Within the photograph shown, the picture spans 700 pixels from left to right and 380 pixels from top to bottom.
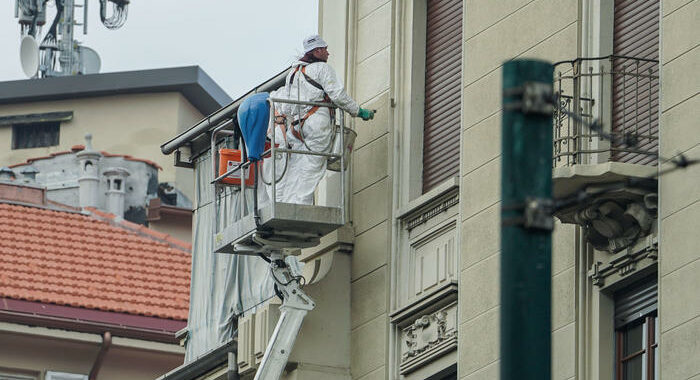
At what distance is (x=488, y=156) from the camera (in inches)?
710

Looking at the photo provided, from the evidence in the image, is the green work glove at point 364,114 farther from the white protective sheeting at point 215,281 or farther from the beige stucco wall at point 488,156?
the white protective sheeting at point 215,281

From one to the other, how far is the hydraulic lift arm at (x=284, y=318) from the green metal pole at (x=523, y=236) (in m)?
10.4

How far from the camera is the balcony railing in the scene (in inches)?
640

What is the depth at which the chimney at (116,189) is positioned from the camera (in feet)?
139

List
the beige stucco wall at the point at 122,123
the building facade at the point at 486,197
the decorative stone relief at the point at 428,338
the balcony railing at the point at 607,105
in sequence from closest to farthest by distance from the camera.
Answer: the building facade at the point at 486,197 < the balcony railing at the point at 607,105 < the decorative stone relief at the point at 428,338 < the beige stucco wall at the point at 122,123

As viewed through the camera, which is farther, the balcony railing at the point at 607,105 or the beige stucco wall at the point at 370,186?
the beige stucco wall at the point at 370,186

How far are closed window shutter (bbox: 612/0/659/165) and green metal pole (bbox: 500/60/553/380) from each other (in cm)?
664

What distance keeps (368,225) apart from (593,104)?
13.2ft

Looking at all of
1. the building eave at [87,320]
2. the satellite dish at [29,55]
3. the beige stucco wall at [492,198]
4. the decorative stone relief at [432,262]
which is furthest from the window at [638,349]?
the satellite dish at [29,55]

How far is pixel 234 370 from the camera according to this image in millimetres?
22000

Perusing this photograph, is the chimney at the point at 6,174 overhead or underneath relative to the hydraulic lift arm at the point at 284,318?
overhead

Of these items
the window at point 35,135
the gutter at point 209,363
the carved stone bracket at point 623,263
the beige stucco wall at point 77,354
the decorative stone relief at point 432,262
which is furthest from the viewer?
the window at point 35,135

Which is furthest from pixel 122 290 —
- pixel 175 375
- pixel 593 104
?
pixel 593 104

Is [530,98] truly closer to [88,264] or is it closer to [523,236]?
[523,236]
